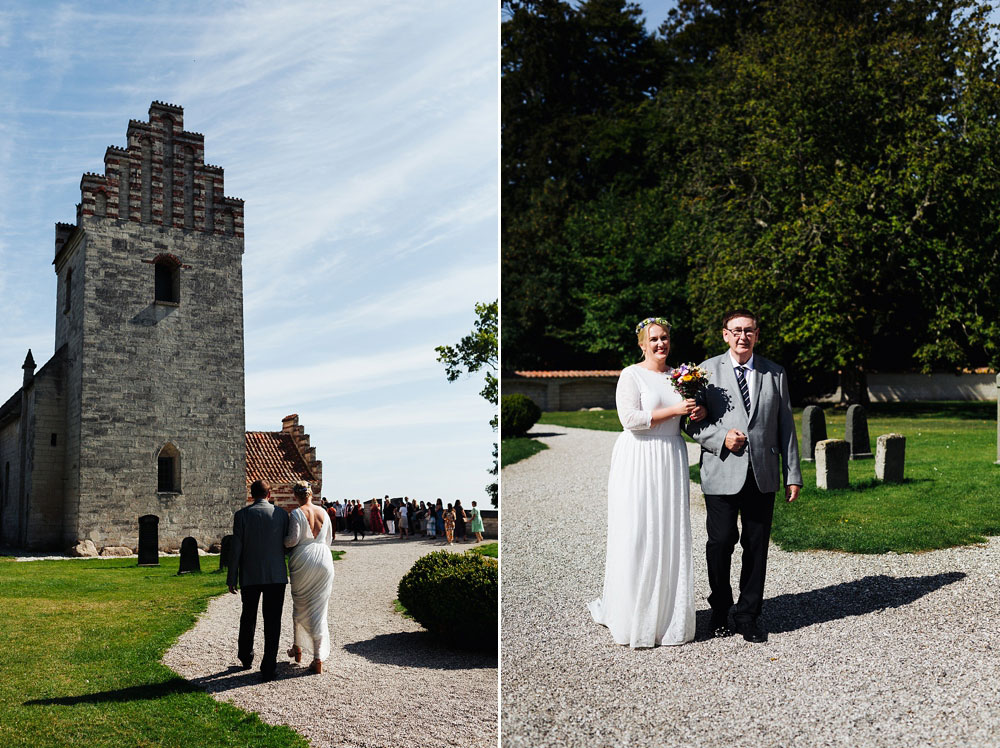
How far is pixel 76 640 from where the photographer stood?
396 cm

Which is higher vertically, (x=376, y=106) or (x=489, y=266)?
(x=376, y=106)

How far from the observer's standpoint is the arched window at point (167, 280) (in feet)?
18.9

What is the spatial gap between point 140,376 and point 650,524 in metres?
4.27

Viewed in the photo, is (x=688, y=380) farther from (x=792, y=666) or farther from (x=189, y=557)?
(x=189, y=557)

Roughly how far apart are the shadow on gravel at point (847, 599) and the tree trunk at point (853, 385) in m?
8.37

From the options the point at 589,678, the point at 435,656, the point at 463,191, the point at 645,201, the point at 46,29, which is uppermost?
the point at 645,201

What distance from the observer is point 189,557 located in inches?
219

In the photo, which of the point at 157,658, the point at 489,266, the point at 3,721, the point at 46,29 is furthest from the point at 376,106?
the point at 3,721

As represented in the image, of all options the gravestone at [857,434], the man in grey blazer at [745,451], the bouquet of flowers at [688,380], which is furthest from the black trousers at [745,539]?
the gravestone at [857,434]

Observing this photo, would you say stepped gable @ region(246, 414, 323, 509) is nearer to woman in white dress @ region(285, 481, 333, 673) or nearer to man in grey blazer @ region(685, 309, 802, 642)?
woman in white dress @ region(285, 481, 333, 673)

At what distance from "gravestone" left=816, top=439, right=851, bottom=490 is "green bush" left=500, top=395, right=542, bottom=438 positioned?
17.6 ft

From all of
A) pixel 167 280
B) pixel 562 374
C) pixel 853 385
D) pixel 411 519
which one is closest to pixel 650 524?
pixel 167 280

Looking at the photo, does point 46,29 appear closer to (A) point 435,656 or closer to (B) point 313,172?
(B) point 313,172

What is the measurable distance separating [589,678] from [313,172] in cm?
367
